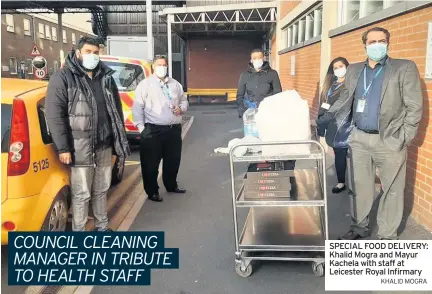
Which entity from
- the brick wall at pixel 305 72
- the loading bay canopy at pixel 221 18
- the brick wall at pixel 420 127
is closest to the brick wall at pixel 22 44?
the loading bay canopy at pixel 221 18

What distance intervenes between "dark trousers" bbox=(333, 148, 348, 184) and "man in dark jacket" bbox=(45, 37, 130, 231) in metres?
2.81

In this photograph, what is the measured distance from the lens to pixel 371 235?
4.46 m

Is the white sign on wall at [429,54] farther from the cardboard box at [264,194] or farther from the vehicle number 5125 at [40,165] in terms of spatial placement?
the vehicle number 5125 at [40,165]

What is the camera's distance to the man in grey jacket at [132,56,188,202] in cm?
555

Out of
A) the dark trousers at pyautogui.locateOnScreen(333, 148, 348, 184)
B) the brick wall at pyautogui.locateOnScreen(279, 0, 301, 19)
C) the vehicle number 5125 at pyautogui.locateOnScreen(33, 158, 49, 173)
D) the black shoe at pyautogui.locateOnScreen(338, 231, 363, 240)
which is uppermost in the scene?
the brick wall at pyautogui.locateOnScreen(279, 0, 301, 19)

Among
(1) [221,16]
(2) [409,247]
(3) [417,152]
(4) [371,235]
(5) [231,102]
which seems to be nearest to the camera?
(2) [409,247]

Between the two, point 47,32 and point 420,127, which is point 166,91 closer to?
point 420,127

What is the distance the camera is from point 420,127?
15.3 feet

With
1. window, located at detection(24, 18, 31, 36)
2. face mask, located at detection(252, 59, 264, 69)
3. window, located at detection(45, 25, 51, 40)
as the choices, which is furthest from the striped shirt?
window, located at detection(45, 25, 51, 40)

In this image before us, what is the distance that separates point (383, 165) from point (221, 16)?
19.1 m

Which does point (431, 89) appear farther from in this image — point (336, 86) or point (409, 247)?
point (409, 247)

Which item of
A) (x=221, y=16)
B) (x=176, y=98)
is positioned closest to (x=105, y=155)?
(x=176, y=98)

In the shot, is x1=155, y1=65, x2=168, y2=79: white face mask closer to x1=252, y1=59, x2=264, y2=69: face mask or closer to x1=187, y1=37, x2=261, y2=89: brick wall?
x1=252, y1=59, x2=264, y2=69: face mask

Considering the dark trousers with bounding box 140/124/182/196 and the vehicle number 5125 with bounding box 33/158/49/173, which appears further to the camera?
the dark trousers with bounding box 140/124/182/196
